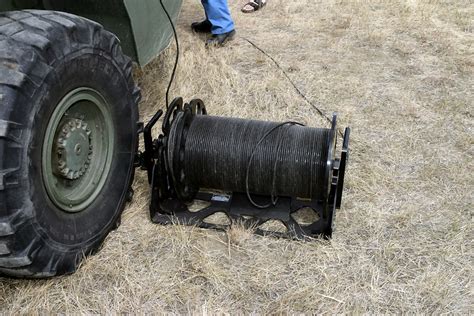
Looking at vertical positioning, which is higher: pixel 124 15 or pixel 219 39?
pixel 124 15

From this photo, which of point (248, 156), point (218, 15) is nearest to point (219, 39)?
point (218, 15)

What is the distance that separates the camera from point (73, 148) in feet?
8.77

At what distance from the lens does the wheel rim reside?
2516 mm

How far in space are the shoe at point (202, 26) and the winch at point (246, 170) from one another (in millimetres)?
2754

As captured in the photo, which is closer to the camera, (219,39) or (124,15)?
(124,15)

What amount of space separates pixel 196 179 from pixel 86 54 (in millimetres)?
966

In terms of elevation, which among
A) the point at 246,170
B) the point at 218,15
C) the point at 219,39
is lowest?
the point at 219,39

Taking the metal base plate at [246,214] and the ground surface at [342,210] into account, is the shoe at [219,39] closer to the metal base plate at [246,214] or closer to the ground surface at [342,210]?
the ground surface at [342,210]

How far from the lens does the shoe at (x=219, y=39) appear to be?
17.9 feet

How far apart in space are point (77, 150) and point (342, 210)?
157 cm

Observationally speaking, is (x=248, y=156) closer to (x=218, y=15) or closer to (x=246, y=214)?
(x=246, y=214)

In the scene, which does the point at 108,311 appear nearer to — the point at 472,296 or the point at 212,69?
the point at 472,296

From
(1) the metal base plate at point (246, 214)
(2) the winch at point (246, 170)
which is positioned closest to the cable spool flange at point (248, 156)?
(2) the winch at point (246, 170)

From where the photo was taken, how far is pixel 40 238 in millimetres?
2391
